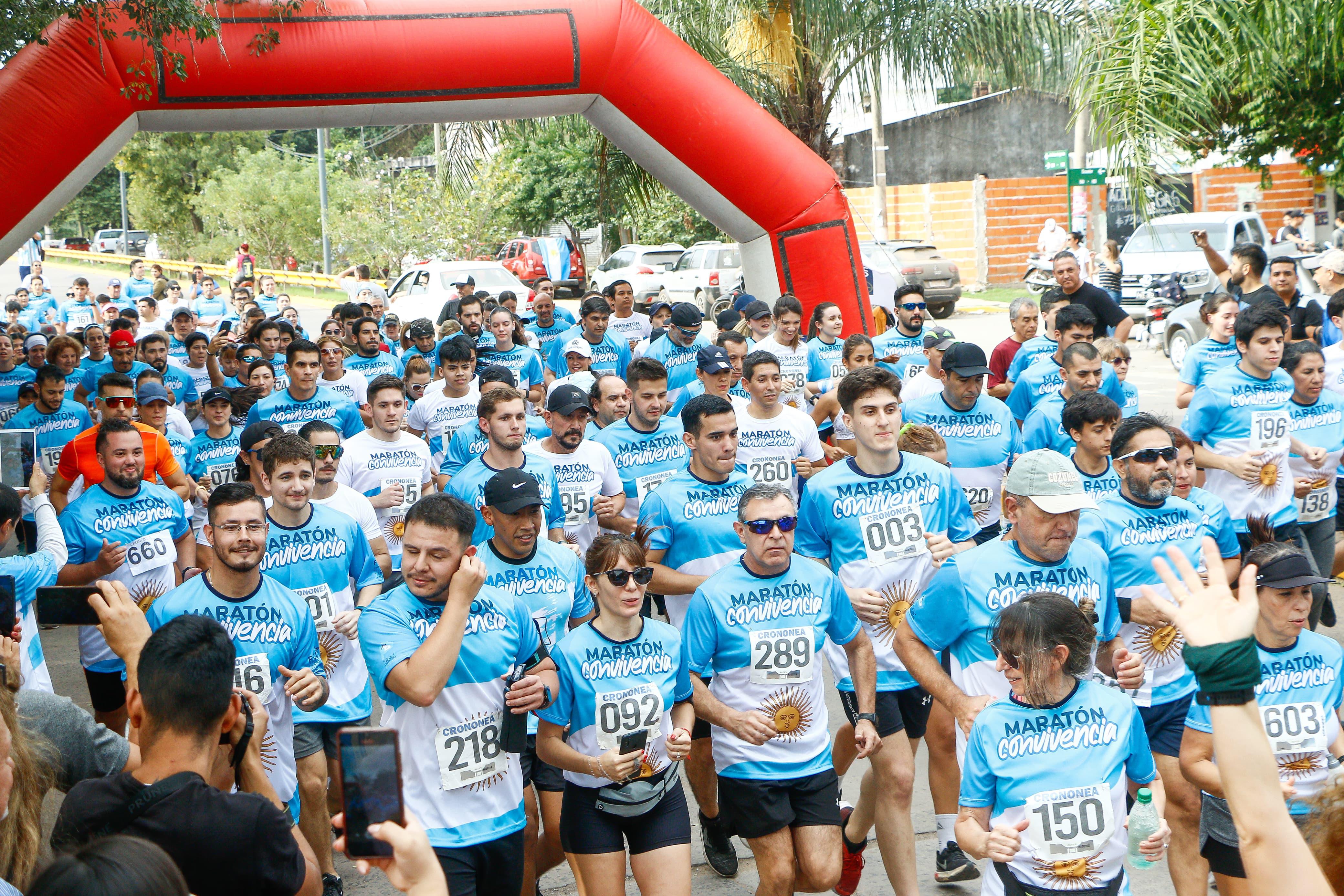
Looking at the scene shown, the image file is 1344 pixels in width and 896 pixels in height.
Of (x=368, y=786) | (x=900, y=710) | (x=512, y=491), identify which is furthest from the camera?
(x=900, y=710)

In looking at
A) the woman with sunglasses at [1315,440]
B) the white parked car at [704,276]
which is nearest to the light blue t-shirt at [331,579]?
the woman with sunglasses at [1315,440]

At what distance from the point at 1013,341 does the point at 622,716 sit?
22.5ft

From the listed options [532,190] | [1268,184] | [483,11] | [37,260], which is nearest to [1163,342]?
[1268,184]

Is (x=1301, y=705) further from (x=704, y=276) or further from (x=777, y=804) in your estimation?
(x=704, y=276)

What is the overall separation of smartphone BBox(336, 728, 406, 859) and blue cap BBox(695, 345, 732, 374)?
594 centimetres

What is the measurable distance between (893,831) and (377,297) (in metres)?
18.7

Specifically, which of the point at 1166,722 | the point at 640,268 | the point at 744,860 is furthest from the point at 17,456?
the point at 640,268

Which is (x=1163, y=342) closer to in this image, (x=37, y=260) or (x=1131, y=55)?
(x=1131, y=55)

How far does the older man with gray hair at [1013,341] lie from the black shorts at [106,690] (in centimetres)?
629

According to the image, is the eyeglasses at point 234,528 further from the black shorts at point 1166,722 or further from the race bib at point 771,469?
the black shorts at point 1166,722

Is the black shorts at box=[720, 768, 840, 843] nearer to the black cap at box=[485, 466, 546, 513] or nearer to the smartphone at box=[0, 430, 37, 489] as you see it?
the black cap at box=[485, 466, 546, 513]

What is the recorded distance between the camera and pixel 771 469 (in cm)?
770

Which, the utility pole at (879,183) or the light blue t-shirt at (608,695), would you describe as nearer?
the light blue t-shirt at (608,695)

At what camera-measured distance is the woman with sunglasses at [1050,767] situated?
384 centimetres
